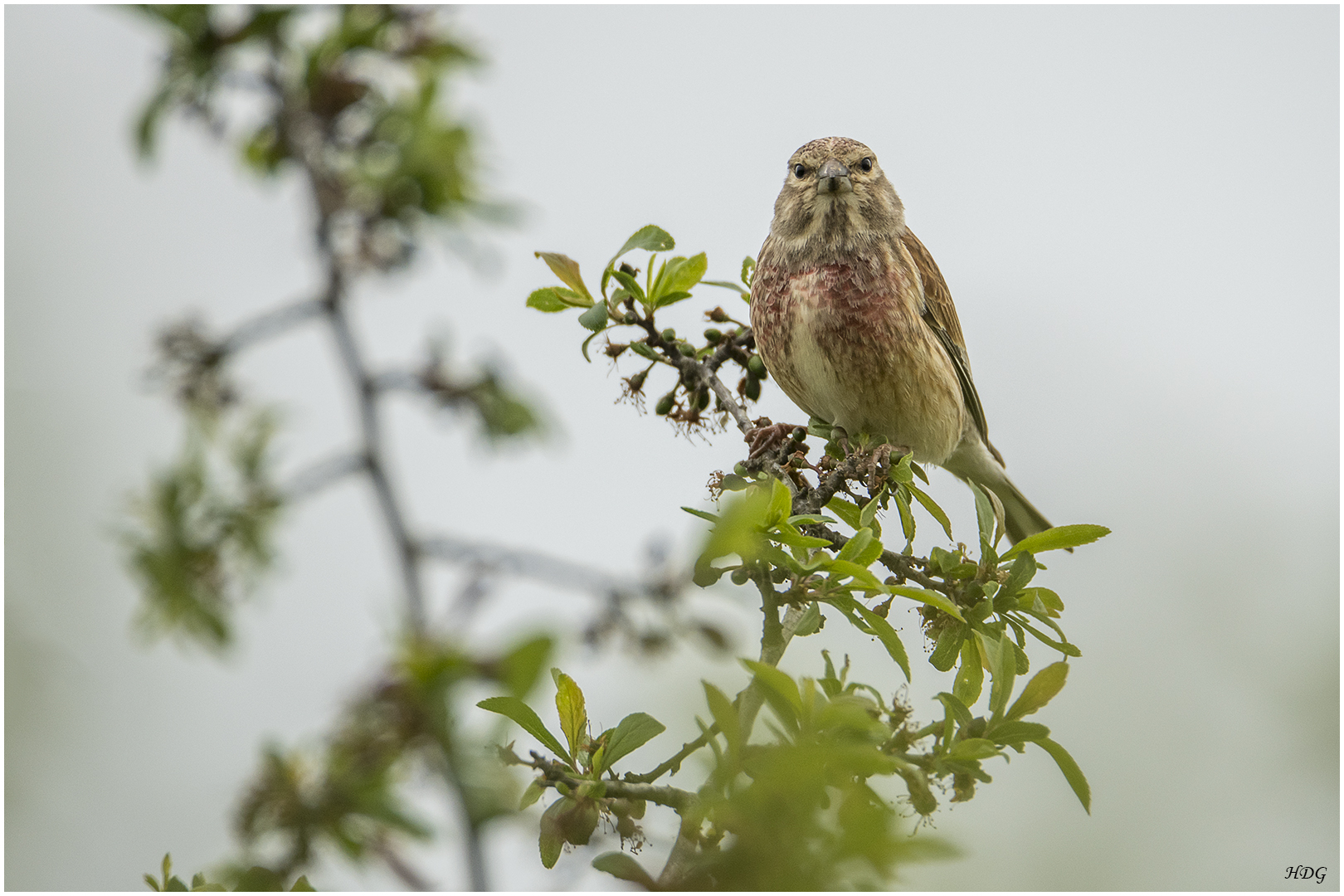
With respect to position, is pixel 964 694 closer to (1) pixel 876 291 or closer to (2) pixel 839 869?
(2) pixel 839 869

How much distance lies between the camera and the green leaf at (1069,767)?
2.07 m

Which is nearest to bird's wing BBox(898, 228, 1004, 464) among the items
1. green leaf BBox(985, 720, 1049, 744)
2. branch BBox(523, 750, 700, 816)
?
green leaf BBox(985, 720, 1049, 744)

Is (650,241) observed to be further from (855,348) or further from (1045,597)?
(855,348)

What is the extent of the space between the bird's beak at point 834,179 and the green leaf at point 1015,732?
7.29ft

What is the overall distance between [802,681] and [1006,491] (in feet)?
9.92

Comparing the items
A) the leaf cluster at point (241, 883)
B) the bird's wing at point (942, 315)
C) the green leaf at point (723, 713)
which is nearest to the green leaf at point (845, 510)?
the green leaf at point (723, 713)

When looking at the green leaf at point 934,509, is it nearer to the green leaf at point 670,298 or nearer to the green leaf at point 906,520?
the green leaf at point 906,520

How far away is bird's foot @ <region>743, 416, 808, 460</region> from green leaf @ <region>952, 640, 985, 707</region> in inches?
25.0

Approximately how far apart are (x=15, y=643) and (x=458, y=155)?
6195mm

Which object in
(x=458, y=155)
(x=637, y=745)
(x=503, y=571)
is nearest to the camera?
(x=503, y=571)

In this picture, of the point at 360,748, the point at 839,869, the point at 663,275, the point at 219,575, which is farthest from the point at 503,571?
the point at 663,275

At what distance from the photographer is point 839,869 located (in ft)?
4.30

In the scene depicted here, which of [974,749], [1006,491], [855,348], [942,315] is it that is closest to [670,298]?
[855,348]

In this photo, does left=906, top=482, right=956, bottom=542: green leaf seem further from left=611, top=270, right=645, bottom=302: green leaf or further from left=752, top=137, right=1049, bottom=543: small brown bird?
left=752, top=137, right=1049, bottom=543: small brown bird
